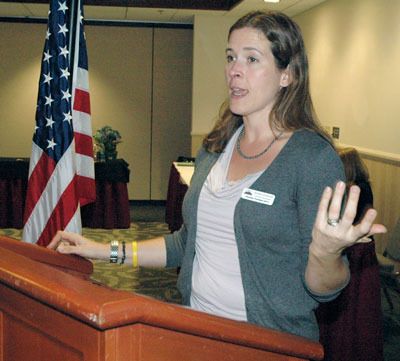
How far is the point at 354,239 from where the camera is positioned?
1.09 m

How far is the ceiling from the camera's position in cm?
832

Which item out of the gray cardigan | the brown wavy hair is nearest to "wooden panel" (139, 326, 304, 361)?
the gray cardigan

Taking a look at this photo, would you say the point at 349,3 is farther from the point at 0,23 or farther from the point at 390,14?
the point at 0,23

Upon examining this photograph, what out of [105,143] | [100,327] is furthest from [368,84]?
[100,327]

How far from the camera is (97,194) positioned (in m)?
7.20

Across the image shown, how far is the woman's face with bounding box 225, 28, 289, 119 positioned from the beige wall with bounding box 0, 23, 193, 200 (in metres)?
→ 8.73

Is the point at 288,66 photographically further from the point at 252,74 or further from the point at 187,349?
the point at 187,349

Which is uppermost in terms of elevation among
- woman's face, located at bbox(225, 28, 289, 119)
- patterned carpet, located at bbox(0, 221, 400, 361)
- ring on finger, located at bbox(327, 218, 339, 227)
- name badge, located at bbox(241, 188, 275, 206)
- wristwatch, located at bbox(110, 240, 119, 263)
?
woman's face, located at bbox(225, 28, 289, 119)

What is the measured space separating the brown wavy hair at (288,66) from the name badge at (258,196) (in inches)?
8.7

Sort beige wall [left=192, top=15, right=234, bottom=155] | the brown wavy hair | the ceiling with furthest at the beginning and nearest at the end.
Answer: beige wall [left=192, top=15, right=234, bottom=155] → the ceiling → the brown wavy hair

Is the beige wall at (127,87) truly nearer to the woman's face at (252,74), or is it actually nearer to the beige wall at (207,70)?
the beige wall at (207,70)

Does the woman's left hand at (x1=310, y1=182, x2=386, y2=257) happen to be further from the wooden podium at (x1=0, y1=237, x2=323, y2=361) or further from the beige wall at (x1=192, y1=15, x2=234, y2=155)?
the beige wall at (x1=192, y1=15, x2=234, y2=155)

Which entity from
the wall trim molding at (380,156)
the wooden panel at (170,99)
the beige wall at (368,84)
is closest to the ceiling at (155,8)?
the wooden panel at (170,99)

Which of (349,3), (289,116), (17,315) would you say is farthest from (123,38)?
(17,315)
